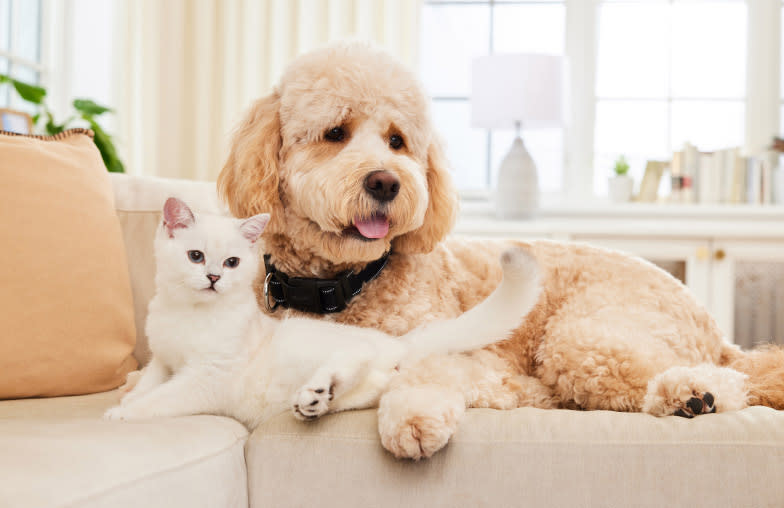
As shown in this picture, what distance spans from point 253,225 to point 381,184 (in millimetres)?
242

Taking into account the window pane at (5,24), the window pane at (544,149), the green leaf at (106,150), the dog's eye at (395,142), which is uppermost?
the window pane at (5,24)

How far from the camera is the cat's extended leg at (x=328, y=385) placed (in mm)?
1018

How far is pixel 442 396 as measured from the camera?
3.46 ft

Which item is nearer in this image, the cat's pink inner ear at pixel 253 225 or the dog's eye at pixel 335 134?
the cat's pink inner ear at pixel 253 225

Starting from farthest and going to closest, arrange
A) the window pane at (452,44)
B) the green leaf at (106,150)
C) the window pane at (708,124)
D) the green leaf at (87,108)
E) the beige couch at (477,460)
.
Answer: the window pane at (452,44) < the window pane at (708,124) < the green leaf at (87,108) < the green leaf at (106,150) < the beige couch at (477,460)

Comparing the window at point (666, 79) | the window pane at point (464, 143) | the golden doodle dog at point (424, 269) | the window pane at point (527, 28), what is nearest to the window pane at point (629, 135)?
the window at point (666, 79)

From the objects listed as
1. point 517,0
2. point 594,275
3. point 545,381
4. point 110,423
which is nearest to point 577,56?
point 517,0

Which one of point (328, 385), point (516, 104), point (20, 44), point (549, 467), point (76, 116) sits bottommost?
point (549, 467)

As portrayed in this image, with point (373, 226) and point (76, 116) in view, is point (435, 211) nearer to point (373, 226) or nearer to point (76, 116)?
point (373, 226)

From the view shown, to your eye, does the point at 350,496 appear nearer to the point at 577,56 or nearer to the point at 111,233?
the point at 111,233

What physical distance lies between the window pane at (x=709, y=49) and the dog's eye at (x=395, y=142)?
113 inches

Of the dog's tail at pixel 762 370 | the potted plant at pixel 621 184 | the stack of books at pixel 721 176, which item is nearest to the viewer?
the dog's tail at pixel 762 370

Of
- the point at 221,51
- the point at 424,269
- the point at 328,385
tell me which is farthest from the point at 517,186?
the point at 328,385

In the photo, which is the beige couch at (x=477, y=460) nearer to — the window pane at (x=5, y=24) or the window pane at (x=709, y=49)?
the window pane at (x=5, y=24)
